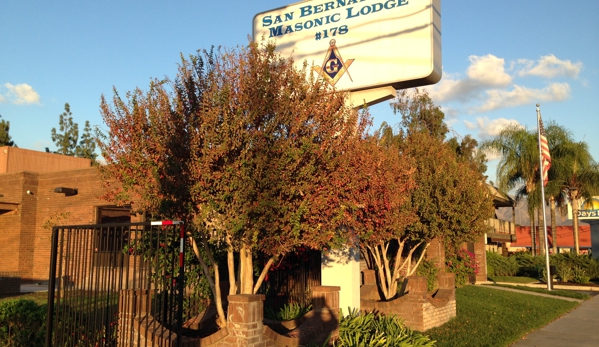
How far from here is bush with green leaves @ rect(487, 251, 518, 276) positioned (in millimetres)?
32625

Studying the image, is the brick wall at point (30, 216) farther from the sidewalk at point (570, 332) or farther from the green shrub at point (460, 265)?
the sidewalk at point (570, 332)

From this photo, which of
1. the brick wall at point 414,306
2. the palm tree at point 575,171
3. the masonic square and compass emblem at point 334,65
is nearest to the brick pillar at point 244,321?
the brick wall at point 414,306

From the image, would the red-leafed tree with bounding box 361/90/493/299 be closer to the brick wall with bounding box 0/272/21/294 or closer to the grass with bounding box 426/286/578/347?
the grass with bounding box 426/286/578/347

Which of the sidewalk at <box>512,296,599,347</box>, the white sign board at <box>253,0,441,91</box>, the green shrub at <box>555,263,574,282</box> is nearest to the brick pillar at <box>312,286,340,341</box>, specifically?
the sidewalk at <box>512,296,599,347</box>

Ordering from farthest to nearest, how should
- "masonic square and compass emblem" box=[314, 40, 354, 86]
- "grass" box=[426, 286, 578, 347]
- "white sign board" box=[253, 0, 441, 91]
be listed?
1. "masonic square and compass emblem" box=[314, 40, 354, 86]
2. "white sign board" box=[253, 0, 441, 91]
3. "grass" box=[426, 286, 578, 347]

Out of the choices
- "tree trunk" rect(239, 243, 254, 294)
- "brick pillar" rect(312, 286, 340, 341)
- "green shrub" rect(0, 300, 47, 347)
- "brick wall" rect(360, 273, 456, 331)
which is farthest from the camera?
"brick wall" rect(360, 273, 456, 331)

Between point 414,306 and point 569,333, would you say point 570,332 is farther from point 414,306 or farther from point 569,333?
point 414,306

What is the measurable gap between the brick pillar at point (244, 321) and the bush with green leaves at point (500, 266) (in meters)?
27.8

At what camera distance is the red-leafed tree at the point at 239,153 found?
7.43m

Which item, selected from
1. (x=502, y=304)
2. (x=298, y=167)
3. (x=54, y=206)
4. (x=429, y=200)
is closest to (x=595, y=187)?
(x=502, y=304)

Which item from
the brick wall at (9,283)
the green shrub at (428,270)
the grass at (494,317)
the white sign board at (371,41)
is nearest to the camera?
the grass at (494,317)

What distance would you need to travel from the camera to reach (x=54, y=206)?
25.1 metres

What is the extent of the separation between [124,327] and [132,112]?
315cm

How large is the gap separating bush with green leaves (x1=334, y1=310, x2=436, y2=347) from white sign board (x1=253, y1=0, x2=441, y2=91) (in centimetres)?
525
